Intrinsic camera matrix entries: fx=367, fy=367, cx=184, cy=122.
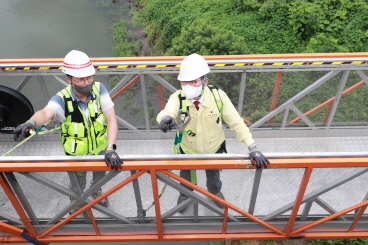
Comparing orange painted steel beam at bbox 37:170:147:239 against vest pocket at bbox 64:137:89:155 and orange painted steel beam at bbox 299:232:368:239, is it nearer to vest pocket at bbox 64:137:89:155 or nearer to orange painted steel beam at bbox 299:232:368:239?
vest pocket at bbox 64:137:89:155

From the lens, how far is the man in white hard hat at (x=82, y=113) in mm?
3646

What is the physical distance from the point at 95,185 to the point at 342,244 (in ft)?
18.8

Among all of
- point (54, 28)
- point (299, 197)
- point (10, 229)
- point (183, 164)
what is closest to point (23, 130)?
point (183, 164)

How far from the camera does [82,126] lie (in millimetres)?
3869

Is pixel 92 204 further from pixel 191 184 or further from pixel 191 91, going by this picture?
pixel 191 91

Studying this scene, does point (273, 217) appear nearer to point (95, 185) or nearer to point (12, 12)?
point (95, 185)

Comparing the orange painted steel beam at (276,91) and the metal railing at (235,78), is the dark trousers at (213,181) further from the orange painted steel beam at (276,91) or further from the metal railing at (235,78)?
the orange painted steel beam at (276,91)

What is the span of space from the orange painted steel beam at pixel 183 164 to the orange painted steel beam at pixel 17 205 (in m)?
0.27

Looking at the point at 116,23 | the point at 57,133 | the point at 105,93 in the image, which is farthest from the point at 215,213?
the point at 116,23

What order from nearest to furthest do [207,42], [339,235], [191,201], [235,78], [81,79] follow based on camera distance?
[81,79] → [191,201] → [339,235] → [235,78] → [207,42]

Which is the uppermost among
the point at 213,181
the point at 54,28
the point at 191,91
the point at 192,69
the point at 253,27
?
the point at 54,28

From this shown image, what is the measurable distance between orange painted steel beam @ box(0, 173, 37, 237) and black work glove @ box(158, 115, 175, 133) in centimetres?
167

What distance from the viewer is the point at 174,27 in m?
12.1

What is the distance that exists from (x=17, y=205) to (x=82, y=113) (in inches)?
49.1
